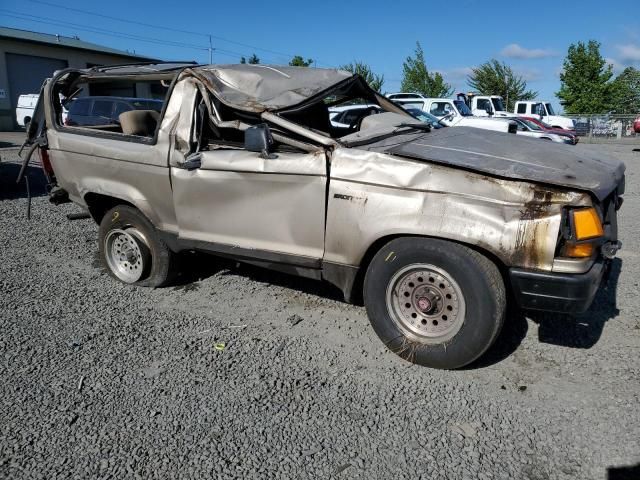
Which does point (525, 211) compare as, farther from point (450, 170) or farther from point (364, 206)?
point (364, 206)

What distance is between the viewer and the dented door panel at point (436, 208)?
279 centimetres

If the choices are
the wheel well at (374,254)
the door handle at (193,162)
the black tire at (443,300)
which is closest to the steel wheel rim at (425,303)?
the black tire at (443,300)

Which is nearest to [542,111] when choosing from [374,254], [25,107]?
[25,107]

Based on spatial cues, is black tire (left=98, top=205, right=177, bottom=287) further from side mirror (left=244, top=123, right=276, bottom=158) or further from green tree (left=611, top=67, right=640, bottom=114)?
green tree (left=611, top=67, right=640, bottom=114)

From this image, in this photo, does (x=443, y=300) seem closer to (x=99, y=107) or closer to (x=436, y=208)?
(x=436, y=208)

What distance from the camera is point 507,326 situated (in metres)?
3.84

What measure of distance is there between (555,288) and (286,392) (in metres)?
1.67

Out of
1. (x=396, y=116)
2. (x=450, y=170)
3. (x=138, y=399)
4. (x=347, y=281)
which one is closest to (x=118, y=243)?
(x=138, y=399)

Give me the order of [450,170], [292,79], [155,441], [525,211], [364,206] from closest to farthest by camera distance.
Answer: [155,441] → [525,211] → [450,170] → [364,206] → [292,79]

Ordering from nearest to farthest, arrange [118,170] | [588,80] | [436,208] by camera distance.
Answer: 1. [436,208]
2. [118,170]
3. [588,80]

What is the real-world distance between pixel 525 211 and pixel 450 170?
493mm

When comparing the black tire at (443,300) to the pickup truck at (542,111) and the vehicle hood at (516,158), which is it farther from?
the pickup truck at (542,111)

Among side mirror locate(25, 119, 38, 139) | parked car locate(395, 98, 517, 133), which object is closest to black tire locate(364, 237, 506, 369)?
side mirror locate(25, 119, 38, 139)

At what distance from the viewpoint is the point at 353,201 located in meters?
3.24
